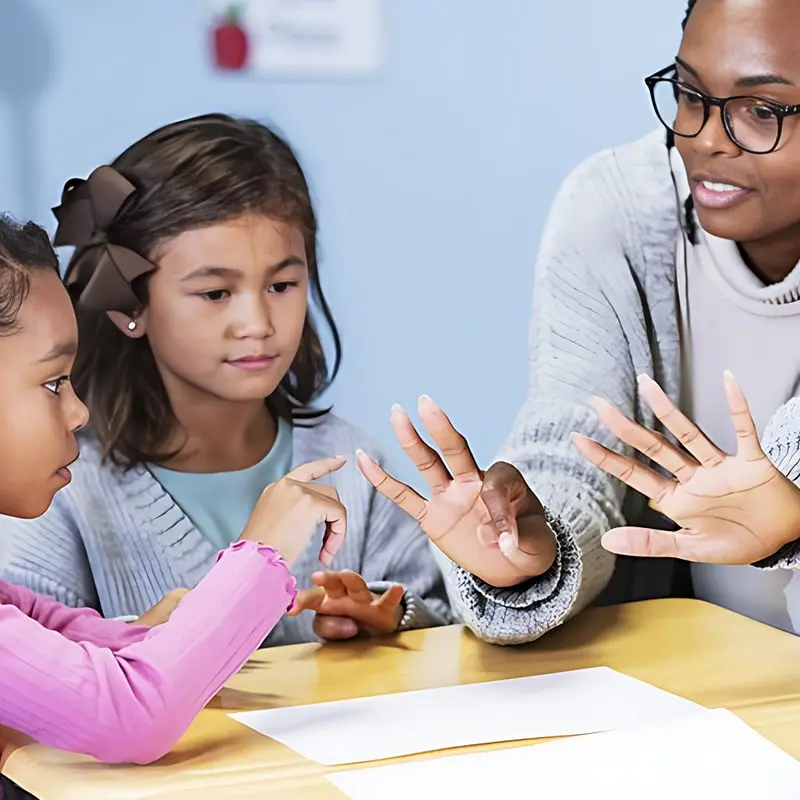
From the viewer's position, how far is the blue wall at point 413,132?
1366 mm

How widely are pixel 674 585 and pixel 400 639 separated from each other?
449 millimetres

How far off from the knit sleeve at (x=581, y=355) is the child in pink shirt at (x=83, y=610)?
0.30 m

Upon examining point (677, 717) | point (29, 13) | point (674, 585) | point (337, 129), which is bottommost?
point (674, 585)

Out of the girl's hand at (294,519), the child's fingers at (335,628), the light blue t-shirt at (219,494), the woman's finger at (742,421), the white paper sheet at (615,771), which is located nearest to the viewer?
the white paper sheet at (615,771)

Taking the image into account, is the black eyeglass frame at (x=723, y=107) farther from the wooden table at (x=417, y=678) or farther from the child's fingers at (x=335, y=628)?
the child's fingers at (x=335, y=628)

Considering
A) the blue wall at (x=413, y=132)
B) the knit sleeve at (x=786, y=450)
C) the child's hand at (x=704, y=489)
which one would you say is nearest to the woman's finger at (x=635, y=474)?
the child's hand at (x=704, y=489)

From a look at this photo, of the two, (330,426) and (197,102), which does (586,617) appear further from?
(197,102)

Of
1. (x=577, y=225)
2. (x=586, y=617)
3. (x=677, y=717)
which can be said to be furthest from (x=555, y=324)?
(x=677, y=717)

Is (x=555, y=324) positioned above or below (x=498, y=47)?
below

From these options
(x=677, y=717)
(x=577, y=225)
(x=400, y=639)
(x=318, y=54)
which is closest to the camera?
(x=677, y=717)

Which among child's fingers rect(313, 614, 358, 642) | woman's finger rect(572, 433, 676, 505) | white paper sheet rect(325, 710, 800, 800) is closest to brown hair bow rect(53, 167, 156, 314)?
child's fingers rect(313, 614, 358, 642)

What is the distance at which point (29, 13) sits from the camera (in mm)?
1350

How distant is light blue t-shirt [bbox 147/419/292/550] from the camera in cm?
142

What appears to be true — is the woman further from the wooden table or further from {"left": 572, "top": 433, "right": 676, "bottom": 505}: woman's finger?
{"left": 572, "top": 433, "right": 676, "bottom": 505}: woman's finger
